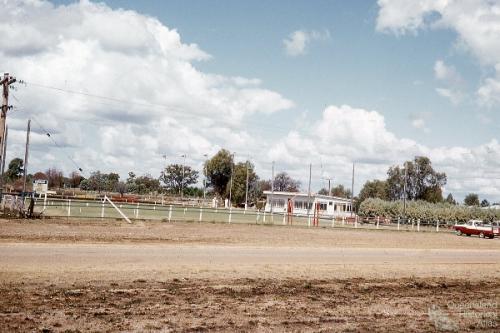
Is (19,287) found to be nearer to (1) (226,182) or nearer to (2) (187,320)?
(2) (187,320)

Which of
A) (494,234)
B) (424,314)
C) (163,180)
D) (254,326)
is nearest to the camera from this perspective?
(254,326)

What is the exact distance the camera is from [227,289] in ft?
38.5

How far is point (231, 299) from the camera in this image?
10711 mm

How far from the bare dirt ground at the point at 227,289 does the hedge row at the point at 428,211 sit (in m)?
51.2

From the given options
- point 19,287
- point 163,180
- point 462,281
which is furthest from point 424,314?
point 163,180

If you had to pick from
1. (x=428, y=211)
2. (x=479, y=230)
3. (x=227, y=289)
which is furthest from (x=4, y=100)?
(x=428, y=211)

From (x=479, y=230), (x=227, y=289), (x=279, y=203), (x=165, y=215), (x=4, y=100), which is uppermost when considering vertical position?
(x=4, y=100)

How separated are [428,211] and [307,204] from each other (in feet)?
57.3

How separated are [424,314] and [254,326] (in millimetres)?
3868

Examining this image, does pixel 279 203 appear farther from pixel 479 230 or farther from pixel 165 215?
pixel 479 230

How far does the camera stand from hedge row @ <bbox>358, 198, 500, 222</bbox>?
68.9 meters

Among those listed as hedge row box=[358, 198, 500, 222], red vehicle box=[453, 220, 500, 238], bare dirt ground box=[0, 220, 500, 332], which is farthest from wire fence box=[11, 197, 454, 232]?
bare dirt ground box=[0, 220, 500, 332]

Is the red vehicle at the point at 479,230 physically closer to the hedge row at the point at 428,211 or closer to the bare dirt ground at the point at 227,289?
the hedge row at the point at 428,211

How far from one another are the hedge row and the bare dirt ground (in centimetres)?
5116
